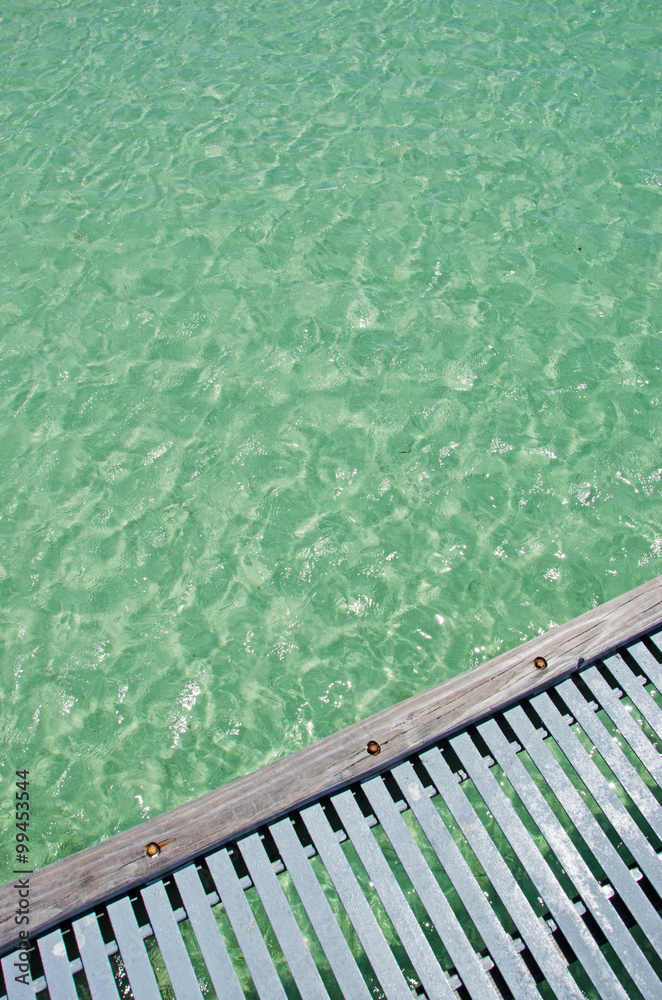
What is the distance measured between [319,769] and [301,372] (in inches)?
81.8

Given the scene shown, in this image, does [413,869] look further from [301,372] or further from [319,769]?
[301,372]

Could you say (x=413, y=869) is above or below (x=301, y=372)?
below

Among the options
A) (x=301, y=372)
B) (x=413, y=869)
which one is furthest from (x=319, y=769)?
(x=301, y=372)

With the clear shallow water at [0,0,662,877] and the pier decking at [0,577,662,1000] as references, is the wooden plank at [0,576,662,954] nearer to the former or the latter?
the pier decking at [0,577,662,1000]

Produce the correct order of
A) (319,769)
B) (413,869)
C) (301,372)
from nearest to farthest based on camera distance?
(413,869) < (319,769) < (301,372)

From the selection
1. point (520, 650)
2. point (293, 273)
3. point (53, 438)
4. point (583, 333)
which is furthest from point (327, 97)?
point (520, 650)

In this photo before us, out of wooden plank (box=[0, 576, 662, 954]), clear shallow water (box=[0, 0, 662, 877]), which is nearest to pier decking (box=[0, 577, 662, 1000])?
wooden plank (box=[0, 576, 662, 954])

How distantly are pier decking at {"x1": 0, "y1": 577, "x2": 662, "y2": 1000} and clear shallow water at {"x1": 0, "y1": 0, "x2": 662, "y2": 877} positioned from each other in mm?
435

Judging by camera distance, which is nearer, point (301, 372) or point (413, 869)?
point (413, 869)

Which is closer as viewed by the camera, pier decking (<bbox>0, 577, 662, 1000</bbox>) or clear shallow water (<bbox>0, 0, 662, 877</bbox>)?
pier decking (<bbox>0, 577, 662, 1000</bbox>)

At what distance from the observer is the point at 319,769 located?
7.39ft

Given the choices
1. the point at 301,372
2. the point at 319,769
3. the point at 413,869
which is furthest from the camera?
the point at 301,372

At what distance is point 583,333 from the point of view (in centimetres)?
381

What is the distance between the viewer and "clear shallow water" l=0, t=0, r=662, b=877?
2.86m
